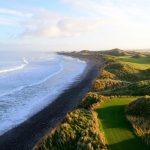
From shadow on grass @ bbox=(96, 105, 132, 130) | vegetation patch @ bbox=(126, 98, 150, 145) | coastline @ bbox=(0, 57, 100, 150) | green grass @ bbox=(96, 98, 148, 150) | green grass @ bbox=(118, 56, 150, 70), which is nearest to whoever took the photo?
green grass @ bbox=(96, 98, 148, 150)

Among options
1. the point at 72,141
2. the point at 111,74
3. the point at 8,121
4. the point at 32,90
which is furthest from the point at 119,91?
the point at 111,74

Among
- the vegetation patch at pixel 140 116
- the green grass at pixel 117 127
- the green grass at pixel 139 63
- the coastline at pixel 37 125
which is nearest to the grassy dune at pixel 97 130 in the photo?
the green grass at pixel 117 127

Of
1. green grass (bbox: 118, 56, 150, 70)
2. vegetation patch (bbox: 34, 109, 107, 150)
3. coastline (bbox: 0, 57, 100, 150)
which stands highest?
vegetation patch (bbox: 34, 109, 107, 150)

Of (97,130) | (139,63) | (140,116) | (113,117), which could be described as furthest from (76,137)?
(139,63)

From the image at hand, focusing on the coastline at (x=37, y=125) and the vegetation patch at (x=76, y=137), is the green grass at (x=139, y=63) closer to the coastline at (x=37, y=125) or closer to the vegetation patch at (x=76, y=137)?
the coastline at (x=37, y=125)

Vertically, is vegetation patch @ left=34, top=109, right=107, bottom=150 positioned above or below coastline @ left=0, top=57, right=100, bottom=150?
above

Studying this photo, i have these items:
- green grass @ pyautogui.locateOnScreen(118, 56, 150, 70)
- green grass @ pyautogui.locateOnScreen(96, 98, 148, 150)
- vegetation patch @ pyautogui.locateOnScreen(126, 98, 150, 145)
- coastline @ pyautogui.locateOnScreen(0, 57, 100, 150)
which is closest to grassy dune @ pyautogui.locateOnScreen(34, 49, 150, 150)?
green grass @ pyautogui.locateOnScreen(96, 98, 148, 150)

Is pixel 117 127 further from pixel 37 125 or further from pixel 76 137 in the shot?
pixel 37 125

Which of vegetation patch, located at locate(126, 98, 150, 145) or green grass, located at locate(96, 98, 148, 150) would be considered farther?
vegetation patch, located at locate(126, 98, 150, 145)

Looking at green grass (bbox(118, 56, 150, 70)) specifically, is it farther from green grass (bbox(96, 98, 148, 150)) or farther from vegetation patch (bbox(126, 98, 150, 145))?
vegetation patch (bbox(126, 98, 150, 145))

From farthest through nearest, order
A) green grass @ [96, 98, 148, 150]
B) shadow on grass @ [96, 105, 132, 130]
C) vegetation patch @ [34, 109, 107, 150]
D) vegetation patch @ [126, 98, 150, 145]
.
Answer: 1. shadow on grass @ [96, 105, 132, 130]
2. vegetation patch @ [126, 98, 150, 145]
3. green grass @ [96, 98, 148, 150]
4. vegetation patch @ [34, 109, 107, 150]
